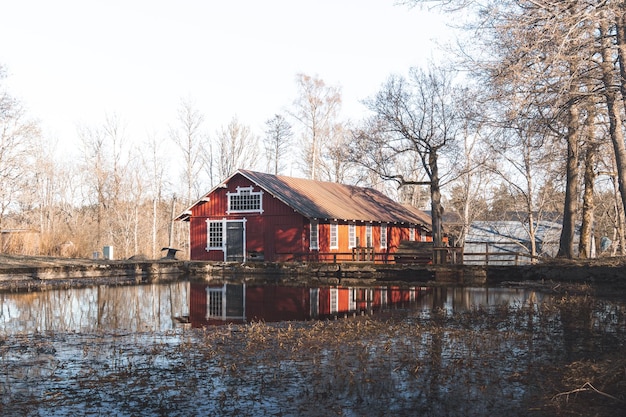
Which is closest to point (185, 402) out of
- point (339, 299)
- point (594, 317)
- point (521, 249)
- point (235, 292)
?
point (594, 317)

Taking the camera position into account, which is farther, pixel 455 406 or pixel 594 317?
pixel 594 317

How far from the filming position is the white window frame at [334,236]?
37531 mm

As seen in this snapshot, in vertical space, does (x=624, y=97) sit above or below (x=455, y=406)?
above

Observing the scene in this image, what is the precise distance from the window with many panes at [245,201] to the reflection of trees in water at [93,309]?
12388mm

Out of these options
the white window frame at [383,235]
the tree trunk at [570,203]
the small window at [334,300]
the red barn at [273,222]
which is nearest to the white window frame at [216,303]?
the small window at [334,300]

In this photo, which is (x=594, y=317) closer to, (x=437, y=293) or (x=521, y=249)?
(x=437, y=293)

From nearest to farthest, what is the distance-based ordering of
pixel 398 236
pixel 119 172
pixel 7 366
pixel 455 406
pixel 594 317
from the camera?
pixel 455 406 < pixel 7 366 < pixel 594 317 < pixel 398 236 < pixel 119 172

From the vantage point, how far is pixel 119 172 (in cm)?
5456

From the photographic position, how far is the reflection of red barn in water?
16.2 metres

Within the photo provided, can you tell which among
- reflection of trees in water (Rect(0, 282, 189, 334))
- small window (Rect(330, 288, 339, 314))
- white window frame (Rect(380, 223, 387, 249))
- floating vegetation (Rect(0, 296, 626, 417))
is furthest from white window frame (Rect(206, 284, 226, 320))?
white window frame (Rect(380, 223, 387, 249))

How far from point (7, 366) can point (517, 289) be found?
18.7m

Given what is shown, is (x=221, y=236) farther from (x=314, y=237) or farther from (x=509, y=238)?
(x=509, y=238)

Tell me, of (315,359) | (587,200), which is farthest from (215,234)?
(315,359)

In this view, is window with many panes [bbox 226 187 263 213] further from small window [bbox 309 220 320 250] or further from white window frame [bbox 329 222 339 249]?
white window frame [bbox 329 222 339 249]
